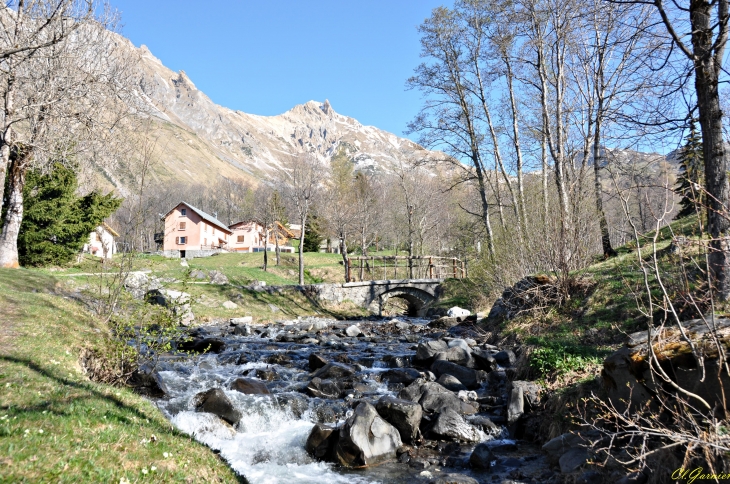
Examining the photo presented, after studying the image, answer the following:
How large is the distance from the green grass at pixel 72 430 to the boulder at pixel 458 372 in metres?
6.22

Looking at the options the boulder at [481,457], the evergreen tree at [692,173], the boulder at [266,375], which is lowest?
the boulder at [481,457]

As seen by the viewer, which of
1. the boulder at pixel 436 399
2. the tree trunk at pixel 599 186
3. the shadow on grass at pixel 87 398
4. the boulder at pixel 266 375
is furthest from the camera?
the tree trunk at pixel 599 186

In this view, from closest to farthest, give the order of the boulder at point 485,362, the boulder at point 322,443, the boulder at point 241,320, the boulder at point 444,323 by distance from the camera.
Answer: the boulder at point 322,443 → the boulder at point 485,362 → the boulder at point 444,323 → the boulder at point 241,320

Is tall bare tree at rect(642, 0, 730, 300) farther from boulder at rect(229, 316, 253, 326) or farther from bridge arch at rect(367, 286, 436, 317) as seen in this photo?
bridge arch at rect(367, 286, 436, 317)

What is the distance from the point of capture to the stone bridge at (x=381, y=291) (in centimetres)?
2917

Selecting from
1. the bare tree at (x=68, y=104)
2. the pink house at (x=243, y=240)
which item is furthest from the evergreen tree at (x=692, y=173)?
the pink house at (x=243, y=240)

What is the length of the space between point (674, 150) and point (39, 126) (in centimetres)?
1922

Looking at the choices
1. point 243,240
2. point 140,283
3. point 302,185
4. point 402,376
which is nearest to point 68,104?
point 140,283

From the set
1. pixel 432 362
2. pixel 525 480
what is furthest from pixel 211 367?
pixel 525 480

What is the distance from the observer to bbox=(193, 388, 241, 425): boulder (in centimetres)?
819

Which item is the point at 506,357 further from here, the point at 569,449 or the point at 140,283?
the point at 140,283

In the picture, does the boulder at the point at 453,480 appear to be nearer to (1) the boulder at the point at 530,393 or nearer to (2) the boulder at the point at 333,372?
(1) the boulder at the point at 530,393

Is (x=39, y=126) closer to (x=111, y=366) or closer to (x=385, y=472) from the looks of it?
(x=111, y=366)

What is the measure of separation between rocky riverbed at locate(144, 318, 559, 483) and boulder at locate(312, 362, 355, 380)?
3 centimetres
